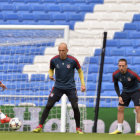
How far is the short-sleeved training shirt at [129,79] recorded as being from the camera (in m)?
6.34

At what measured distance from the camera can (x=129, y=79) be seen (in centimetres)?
634

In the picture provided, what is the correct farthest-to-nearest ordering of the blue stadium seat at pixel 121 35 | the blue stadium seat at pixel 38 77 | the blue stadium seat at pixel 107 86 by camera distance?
the blue stadium seat at pixel 121 35
the blue stadium seat at pixel 107 86
the blue stadium seat at pixel 38 77

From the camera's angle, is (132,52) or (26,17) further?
(26,17)

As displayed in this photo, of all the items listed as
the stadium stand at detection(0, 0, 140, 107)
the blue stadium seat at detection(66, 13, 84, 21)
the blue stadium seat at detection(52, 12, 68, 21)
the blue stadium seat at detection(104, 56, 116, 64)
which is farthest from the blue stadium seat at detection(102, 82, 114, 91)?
the blue stadium seat at detection(52, 12, 68, 21)

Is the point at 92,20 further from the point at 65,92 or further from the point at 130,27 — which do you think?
the point at 65,92

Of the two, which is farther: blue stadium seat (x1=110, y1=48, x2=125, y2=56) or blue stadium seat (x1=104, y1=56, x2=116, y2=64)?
blue stadium seat (x1=110, y1=48, x2=125, y2=56)

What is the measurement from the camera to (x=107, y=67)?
10156 millimetres

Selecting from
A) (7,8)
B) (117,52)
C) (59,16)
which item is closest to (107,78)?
(117,52)

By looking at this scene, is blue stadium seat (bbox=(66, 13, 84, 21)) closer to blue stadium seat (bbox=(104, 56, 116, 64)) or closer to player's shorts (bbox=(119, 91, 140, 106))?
blue stadium seat (bbox=(104, 56, 116, 64))

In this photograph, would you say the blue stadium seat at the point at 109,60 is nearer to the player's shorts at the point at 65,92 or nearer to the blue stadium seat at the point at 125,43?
the blue stadium seat at the point at 125,43

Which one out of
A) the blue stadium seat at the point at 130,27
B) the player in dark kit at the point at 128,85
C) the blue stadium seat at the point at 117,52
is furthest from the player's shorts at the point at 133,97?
the blue stadium seat at the point at 130,27

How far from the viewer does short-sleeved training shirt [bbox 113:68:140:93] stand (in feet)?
20.8

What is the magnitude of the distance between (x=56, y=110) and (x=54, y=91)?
207cm

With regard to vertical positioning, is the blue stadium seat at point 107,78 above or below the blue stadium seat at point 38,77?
above
